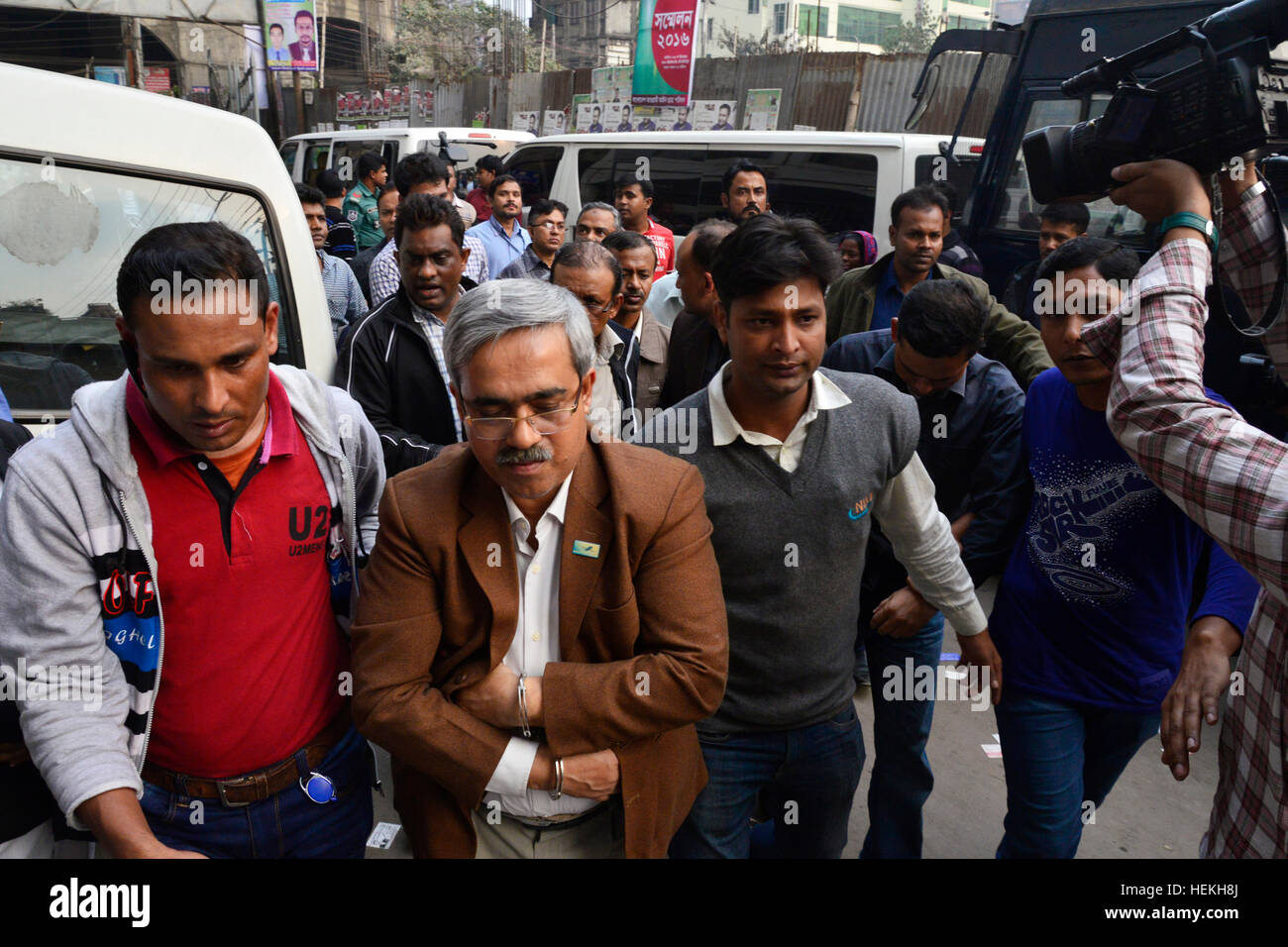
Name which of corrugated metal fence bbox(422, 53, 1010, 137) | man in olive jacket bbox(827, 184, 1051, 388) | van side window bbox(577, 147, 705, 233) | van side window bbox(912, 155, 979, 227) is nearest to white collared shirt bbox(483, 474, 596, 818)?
man in olive jacket bbox(827, 184, 1051, 388)

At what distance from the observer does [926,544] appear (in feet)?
7.02

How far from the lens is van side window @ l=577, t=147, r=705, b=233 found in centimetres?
836

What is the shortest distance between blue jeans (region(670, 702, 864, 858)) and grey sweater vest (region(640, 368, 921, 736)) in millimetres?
49

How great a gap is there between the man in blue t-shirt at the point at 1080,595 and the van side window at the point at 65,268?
218cm

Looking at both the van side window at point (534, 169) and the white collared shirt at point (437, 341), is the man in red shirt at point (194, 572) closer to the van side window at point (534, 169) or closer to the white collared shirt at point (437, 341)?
the white collared shirt at point (437, 341)

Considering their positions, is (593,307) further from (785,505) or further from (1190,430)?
(1190,430)

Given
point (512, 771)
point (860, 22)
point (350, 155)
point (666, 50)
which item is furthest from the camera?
point (860, 22)

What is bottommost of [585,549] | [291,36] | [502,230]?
[585,549]

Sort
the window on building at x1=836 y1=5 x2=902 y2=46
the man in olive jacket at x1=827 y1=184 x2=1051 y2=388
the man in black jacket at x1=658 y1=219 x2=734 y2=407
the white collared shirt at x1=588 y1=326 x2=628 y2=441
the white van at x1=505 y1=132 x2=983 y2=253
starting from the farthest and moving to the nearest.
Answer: the window on building at x1=836 y1=5 x2=902 y2=46 < the white van at x1=505 y1=132 x2=983 y2=253 < the man in olive jacket at x1=827 y1=184 x2=1051 y2=388 < the man in black jacket at x1=658 y1=219 x2=734 y2=407 < the white collared shirt at x1=588 y1=326 x2=628 y2=441

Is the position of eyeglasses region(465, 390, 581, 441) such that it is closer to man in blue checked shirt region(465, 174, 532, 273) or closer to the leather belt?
the leather belt

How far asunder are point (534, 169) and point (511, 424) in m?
8.98

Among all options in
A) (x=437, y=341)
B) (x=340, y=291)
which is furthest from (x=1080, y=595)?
(x=340, y=291)
